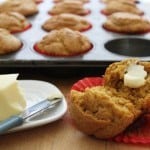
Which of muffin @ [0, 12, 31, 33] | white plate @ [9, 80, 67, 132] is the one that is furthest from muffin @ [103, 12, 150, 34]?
white plate @ [9, 80, 67, 132]

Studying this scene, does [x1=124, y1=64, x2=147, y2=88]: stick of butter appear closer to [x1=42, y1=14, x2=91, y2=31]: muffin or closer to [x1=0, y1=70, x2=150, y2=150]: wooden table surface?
[x1=0, y1=70, x2=150, y2=150]: wooden table surface

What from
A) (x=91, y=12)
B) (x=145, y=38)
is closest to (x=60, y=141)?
(x=145, y=38)

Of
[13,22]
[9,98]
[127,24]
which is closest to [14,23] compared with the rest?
[13,22]

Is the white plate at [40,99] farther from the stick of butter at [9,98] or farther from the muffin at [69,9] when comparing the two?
the muffin at [69,9]

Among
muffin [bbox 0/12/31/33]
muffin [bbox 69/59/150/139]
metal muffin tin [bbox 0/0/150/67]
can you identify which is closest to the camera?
muffin [bbox 69/59/150/139]

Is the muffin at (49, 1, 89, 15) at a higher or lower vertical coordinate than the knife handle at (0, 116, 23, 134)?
lower
